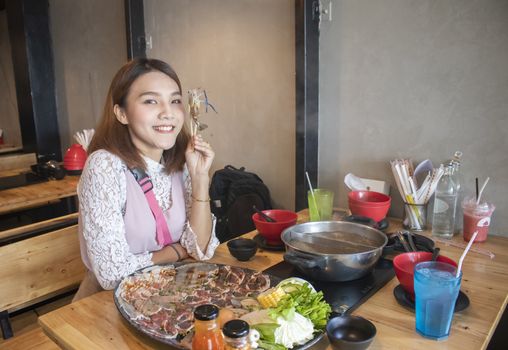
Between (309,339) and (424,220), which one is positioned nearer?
(309,339)

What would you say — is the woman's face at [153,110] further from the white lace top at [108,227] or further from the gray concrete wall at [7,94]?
the gray concrete wall at [7,94]

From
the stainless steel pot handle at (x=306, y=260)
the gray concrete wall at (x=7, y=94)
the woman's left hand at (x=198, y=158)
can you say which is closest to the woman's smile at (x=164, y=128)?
the woman's left hand at (x=198, y=158)

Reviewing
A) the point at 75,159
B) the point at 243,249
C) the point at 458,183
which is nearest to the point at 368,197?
the point at 458,183

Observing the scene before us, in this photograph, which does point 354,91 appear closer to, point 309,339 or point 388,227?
point 388,227

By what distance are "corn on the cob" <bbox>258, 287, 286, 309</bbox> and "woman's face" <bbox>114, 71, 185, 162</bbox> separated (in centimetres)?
80

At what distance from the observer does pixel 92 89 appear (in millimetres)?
4086

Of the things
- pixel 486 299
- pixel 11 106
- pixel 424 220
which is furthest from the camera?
pixel 11 106

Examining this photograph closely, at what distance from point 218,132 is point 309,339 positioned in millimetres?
2171

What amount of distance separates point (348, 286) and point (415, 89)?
3.59ft

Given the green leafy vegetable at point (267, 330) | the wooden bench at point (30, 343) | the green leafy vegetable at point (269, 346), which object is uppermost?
the green leafy vegetable at point (267, 330)

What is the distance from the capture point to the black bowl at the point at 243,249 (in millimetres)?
1492

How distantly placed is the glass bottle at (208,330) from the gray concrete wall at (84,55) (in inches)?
124

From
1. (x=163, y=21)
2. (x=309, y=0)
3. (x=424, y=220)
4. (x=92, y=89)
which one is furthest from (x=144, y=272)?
(x=92, y=89)

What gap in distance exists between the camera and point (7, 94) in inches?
227
